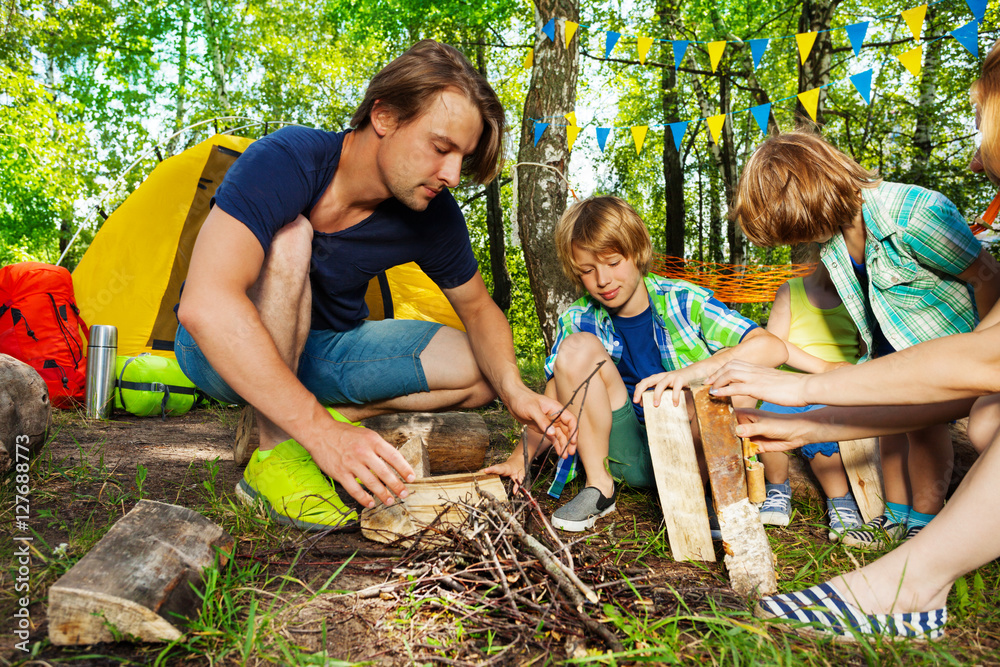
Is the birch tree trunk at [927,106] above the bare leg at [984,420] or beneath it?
above

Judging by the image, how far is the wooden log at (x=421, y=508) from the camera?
5.40ft

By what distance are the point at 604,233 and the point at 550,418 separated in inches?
32.4

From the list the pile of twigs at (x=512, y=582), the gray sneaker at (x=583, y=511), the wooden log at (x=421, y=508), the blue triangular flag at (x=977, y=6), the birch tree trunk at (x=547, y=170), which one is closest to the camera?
the pile of twigs at (x=512, y=582)

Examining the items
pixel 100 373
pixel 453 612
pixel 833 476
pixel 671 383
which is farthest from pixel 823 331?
pixel 100 373

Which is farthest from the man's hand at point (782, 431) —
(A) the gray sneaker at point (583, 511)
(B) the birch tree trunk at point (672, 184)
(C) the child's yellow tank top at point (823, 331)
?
(B) the birch tree trunk at point (672, 184)

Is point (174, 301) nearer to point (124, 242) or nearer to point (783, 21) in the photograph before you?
point (124, 242)

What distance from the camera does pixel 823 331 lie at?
91.2 inches

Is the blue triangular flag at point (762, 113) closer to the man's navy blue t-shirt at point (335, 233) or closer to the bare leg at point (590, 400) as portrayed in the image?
the man's navy blue t-shirt at point (335, 233)

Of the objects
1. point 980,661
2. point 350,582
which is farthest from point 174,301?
point 980,661

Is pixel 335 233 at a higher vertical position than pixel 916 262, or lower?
higher

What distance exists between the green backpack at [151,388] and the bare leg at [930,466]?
3.74m

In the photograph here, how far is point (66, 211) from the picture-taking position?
12.8 meters

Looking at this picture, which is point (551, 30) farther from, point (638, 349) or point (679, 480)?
point (679, 480)

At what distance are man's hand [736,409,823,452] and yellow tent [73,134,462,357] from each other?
3190 millimetres
